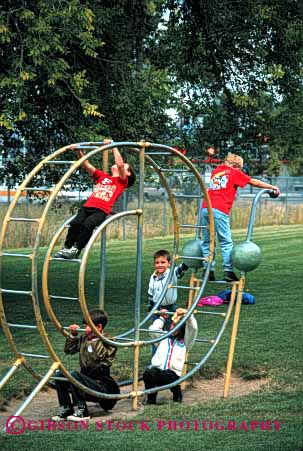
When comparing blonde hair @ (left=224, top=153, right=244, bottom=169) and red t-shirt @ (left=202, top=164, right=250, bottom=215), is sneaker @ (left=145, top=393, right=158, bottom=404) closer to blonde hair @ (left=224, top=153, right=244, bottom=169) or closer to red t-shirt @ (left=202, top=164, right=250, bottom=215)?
red t-shirt @ (left=202, top=164, right=250, bottom=215)

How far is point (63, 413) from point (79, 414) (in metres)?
0.13

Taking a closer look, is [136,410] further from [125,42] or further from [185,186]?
[185,186]

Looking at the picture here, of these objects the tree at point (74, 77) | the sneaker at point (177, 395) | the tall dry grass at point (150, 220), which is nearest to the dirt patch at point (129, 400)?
the sneaker at point (177, 395)

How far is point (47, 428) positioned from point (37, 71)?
576 cm

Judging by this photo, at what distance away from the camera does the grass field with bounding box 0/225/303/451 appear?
771 centimetres

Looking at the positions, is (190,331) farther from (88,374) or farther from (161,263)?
(88,374)

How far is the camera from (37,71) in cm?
1284

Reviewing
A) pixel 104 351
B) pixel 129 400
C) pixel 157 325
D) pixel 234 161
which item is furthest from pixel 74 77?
pixel 104 351

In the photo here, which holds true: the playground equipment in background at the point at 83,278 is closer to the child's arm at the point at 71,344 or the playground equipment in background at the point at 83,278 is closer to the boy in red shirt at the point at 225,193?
the child's arm at the point at 71,344

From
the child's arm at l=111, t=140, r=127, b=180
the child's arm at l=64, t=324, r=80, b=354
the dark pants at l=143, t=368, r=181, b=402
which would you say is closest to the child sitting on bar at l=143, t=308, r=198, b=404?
the dark pants at l=143, t=368, r=181, b=402

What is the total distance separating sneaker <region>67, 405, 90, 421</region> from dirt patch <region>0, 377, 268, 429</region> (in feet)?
0.27

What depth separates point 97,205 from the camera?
10102 millimetres

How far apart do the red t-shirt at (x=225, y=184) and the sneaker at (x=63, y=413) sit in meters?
4.49

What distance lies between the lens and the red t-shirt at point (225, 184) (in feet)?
41.2
